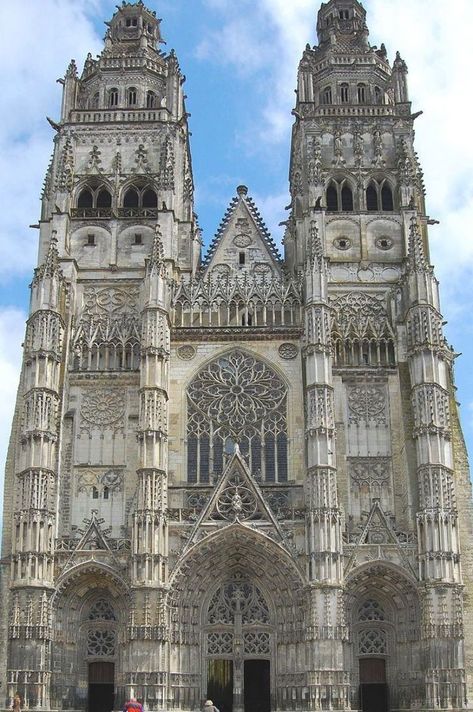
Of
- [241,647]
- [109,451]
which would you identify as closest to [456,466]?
[241,647]

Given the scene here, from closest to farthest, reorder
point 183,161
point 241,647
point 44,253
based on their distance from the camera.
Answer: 1. point 241,647
2. point 44,253
3. point 183,161

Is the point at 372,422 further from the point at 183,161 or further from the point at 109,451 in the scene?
the point at 183,161

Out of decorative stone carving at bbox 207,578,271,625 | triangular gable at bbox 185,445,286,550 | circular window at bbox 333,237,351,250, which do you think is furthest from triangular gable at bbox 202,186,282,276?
decorative stone carving at bbox 207,578,271,625

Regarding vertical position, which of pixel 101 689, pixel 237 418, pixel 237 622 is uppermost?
pixel 237 418

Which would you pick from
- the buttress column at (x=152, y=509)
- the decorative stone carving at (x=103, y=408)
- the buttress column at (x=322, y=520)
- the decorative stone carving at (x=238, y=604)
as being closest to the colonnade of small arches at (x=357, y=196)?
the buttress column at (x=322, y=520)

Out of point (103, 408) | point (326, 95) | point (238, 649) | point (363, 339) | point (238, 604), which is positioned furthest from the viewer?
point (326, 95)

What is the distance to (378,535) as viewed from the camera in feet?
102

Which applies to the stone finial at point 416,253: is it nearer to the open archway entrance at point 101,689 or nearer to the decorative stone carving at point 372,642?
the decorative stone carving at point 372,642

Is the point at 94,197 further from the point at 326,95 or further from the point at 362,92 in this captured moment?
the point at 362,92

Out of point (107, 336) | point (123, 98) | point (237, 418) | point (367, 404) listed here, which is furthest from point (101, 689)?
point (123, 98)

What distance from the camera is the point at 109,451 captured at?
32906 millimetres

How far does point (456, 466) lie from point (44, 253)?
16.9 metres

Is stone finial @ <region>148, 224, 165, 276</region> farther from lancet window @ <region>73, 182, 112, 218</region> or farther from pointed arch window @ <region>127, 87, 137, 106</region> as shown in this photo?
pointed arch window @ <region>127, 87, 137, 106</region>

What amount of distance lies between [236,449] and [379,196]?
12.4m
